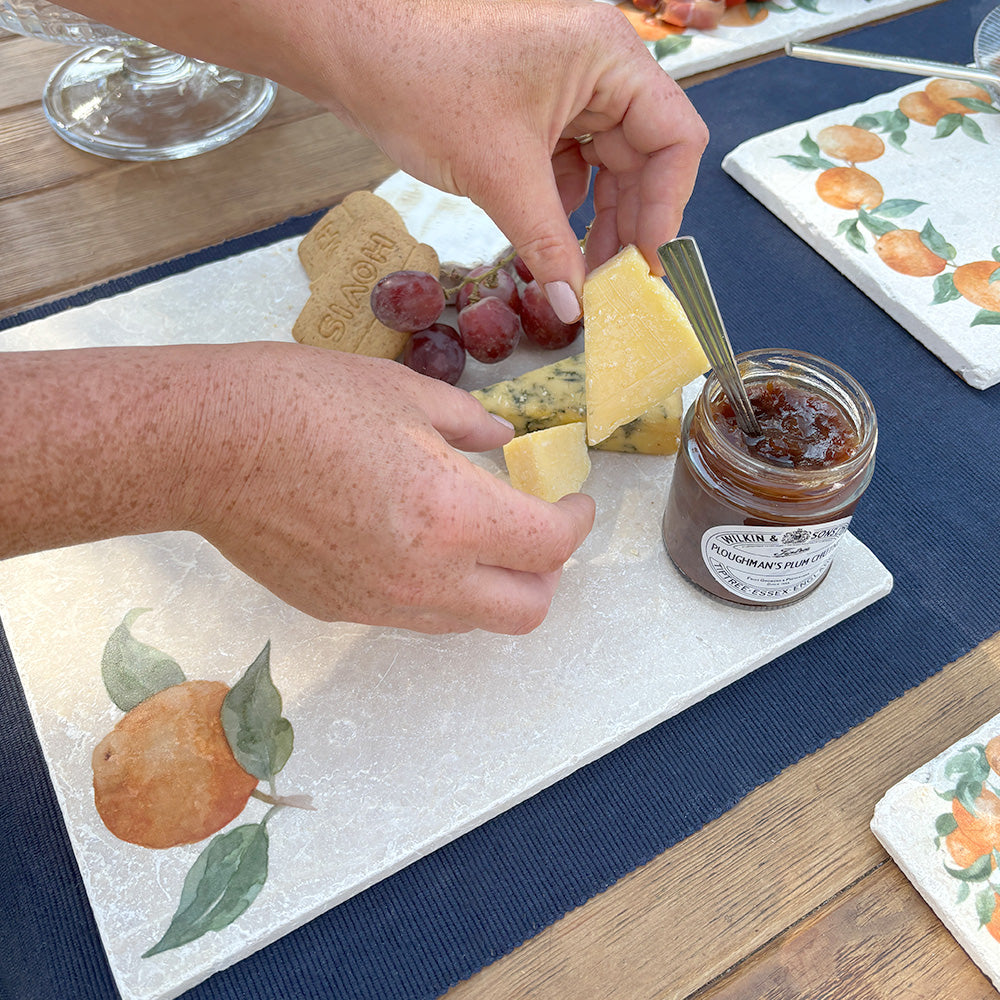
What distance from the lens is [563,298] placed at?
0.85 metres

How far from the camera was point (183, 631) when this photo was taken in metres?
0.87

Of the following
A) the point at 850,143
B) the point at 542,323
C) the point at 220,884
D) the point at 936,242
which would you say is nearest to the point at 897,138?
the point at 850,143

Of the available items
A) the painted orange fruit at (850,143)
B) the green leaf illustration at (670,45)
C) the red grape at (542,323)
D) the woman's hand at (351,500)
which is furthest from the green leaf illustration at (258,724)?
the green leaf illustration at (670,45)

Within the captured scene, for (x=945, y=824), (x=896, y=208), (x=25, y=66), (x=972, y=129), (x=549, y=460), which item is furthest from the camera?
(x=25, y=66)

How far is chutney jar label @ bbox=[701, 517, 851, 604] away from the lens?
2.50ft

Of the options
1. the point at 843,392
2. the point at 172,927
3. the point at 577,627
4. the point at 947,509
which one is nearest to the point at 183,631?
the point at 172,927

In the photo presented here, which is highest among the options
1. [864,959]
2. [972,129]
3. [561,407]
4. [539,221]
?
[539,221]

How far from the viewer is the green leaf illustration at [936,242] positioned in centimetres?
120

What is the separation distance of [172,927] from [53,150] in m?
1.21

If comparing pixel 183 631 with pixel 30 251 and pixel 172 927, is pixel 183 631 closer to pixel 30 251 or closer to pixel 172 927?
pixel 172 927

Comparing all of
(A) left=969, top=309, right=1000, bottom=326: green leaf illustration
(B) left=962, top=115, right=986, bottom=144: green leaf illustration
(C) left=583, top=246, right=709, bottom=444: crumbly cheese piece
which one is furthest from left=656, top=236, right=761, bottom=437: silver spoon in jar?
(B) left=962, top=115, right=986, bottom=144: green leaf illustration

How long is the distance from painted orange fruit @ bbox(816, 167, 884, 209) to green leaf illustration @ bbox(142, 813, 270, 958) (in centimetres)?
114

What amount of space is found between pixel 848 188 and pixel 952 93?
330 millimetres

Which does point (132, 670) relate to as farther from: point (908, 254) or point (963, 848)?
point (908, 254)
